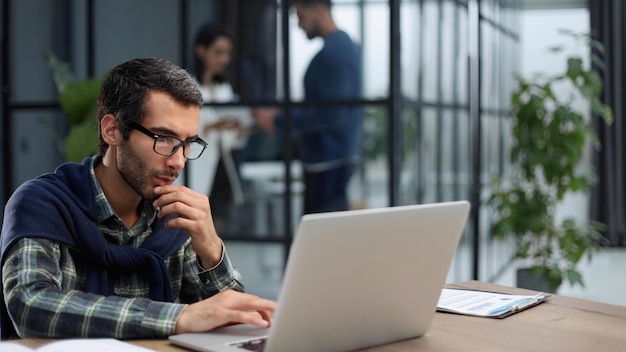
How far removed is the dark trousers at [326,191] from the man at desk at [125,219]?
230cm

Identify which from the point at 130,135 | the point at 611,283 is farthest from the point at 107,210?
the point at 611,283

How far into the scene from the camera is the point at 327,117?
4.24m

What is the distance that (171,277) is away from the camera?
1979 millimetres

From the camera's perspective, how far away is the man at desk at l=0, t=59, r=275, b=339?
1677mm

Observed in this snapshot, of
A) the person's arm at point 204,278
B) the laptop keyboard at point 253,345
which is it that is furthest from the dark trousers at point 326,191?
the laptop keyboard at point 253,345

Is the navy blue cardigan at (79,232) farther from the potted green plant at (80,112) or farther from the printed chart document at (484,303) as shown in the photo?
the potted green plant at (80,112)

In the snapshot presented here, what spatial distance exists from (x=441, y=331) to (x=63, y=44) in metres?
3.64

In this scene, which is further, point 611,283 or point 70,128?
point 611,283

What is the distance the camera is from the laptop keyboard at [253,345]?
141 cm

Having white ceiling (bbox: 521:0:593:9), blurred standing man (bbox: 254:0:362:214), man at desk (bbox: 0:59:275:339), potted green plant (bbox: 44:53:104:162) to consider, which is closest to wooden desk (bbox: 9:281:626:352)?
man at desk (bbox: 0:59:275:339)

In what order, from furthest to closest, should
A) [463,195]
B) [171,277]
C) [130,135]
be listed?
[463,195], [171,277], [130,135]

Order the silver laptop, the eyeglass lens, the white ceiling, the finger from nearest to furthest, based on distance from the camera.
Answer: the silver laptop < the finger < the eyeglass lens < the white ceiling

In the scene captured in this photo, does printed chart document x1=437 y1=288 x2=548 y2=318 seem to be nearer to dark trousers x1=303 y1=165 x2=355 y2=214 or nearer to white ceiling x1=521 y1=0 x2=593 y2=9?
dark trousers x1=303 y1=165 x2=355 y2=214

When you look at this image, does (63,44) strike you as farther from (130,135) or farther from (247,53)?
(130,135)
